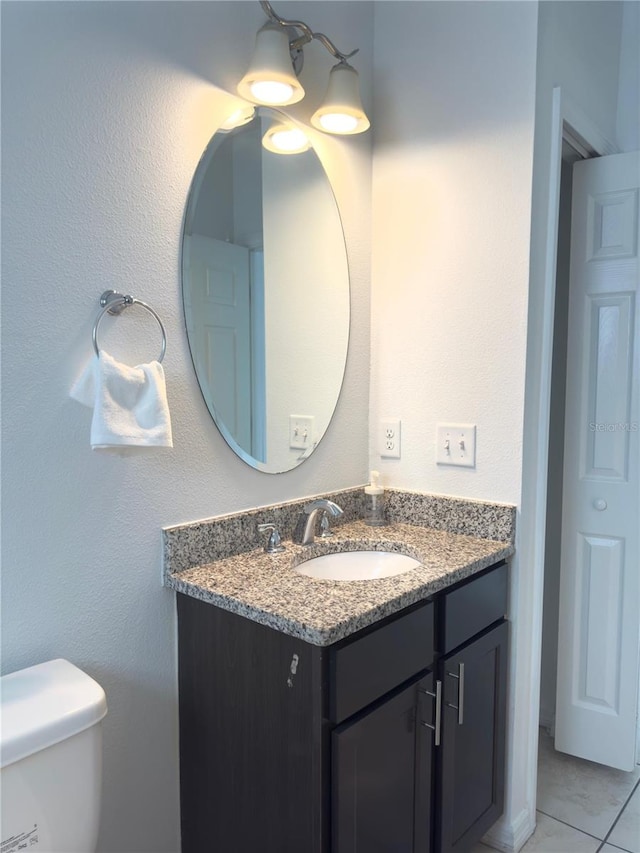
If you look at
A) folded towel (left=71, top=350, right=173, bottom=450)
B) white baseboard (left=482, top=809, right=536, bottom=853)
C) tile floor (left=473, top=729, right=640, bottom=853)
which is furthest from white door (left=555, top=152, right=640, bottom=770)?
folded towel (left=71, top=350, right=173, bottom=450)

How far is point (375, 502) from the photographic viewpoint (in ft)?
6.12

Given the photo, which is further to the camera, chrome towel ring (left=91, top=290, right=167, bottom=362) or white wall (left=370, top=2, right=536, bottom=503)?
white wall (left=370, top=2, right=536, bottom=503)

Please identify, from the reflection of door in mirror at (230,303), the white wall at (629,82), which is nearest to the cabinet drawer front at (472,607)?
the reflection of door in mirror at (230,303)

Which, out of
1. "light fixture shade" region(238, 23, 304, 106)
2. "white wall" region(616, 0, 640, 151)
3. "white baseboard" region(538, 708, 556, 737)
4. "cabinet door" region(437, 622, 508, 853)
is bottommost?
"white baseboard" region(538, 708, 556, 737)

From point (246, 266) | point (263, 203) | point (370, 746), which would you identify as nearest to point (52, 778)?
point (370, 746)

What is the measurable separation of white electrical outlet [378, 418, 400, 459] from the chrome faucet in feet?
1.14

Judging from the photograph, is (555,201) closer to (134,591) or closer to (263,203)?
(263,203)

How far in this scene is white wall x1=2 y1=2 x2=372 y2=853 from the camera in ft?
3.68

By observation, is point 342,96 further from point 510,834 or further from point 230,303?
point 510,834

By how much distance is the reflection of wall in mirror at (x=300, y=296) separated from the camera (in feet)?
5.36

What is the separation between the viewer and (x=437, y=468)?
1821 mm

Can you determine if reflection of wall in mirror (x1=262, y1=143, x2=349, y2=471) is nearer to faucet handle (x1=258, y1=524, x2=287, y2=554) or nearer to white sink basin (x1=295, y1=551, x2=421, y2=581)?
faucet handle (x1=258, y1=524, x2=287, y2=554)

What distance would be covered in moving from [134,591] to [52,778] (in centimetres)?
39

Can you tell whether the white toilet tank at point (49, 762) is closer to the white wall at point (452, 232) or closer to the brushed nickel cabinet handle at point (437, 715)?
the brushed nickel cabinet handle at point (437, 715)
